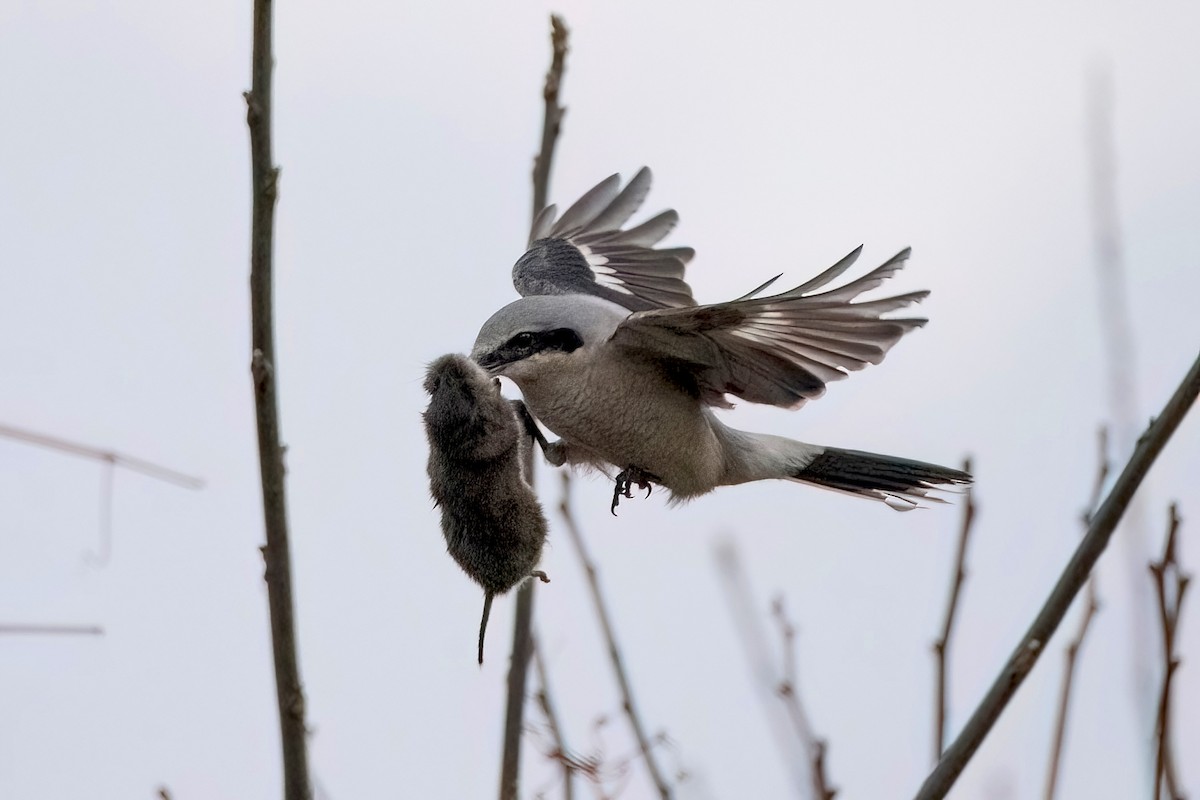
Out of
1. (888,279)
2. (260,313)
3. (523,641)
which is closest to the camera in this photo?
(260,313)

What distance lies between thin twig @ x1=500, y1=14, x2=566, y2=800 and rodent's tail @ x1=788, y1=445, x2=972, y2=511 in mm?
1067

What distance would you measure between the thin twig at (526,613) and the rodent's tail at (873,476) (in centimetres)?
107

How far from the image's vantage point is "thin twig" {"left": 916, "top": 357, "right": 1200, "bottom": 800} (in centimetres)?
146

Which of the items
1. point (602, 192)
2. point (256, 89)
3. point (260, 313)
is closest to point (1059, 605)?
point (260, 313)

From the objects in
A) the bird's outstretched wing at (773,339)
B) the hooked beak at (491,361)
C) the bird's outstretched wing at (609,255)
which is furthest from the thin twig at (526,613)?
the bird's outstretched wing at (609,255)

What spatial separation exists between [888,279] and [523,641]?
2.73 feet

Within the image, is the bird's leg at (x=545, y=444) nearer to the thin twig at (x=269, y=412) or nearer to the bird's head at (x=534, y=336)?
the bird's head at (x=534, y=336)

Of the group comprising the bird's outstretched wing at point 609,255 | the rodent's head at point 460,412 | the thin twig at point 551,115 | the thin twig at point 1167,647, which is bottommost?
the thin twig at point 1167,647

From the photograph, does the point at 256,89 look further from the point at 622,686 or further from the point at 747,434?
the point at 747,434

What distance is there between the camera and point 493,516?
1.78 metres

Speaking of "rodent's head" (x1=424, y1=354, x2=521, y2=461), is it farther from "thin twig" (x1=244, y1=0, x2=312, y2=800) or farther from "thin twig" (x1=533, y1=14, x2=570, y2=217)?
"thin twig" (x1=533, y1=14, x2=570, y2=217)

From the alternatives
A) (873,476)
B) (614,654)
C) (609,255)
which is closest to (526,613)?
(614,654)

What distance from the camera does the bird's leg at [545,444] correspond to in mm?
2398

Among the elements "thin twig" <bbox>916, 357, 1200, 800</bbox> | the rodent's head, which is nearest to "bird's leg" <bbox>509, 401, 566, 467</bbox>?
the rodent's head
